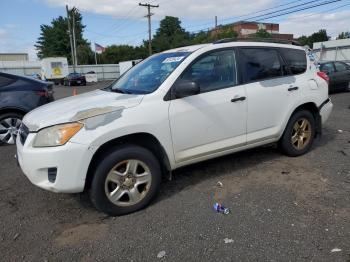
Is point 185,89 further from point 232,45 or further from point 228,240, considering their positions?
point 228,240

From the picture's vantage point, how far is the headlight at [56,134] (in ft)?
10.9

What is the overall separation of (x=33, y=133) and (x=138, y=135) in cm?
109

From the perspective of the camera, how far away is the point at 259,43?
16.0ft

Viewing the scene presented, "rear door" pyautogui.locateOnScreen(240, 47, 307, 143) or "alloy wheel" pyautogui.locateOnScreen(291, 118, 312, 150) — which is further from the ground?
"rear door" pyautogui.locateOnScreen(240, 47, 307, 143)

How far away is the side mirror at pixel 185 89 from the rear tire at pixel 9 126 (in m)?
4.43

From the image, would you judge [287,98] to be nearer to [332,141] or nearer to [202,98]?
[202,98]

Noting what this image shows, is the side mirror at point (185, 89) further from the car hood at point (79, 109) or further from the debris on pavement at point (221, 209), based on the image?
the debris on pavement at point (221, 209)

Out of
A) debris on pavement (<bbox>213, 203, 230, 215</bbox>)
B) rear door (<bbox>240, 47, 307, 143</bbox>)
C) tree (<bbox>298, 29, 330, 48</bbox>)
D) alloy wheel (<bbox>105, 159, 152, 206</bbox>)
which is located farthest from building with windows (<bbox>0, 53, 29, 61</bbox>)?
debris on pavement (<bbox>213, 203, 230, 215</bbox>)

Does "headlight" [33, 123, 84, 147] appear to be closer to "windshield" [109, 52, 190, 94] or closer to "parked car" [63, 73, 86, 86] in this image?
"windshield" [109, 52, 190, 94]

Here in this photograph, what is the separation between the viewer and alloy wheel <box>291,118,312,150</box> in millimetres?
5249

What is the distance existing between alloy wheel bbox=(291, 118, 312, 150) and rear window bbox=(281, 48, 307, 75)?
2.51ft

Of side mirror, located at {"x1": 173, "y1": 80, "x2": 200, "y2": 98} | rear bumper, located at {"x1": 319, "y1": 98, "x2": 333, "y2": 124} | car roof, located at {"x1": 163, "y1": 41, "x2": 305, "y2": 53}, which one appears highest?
car roof, located at {"x1": 163, "y1": 41, "x2": 305, "y2": 53}

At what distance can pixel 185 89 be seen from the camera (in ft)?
12.5

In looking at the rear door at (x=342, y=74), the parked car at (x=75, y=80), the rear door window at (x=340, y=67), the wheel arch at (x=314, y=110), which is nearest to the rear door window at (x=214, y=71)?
the wheel arch at (x=314, y=110)
